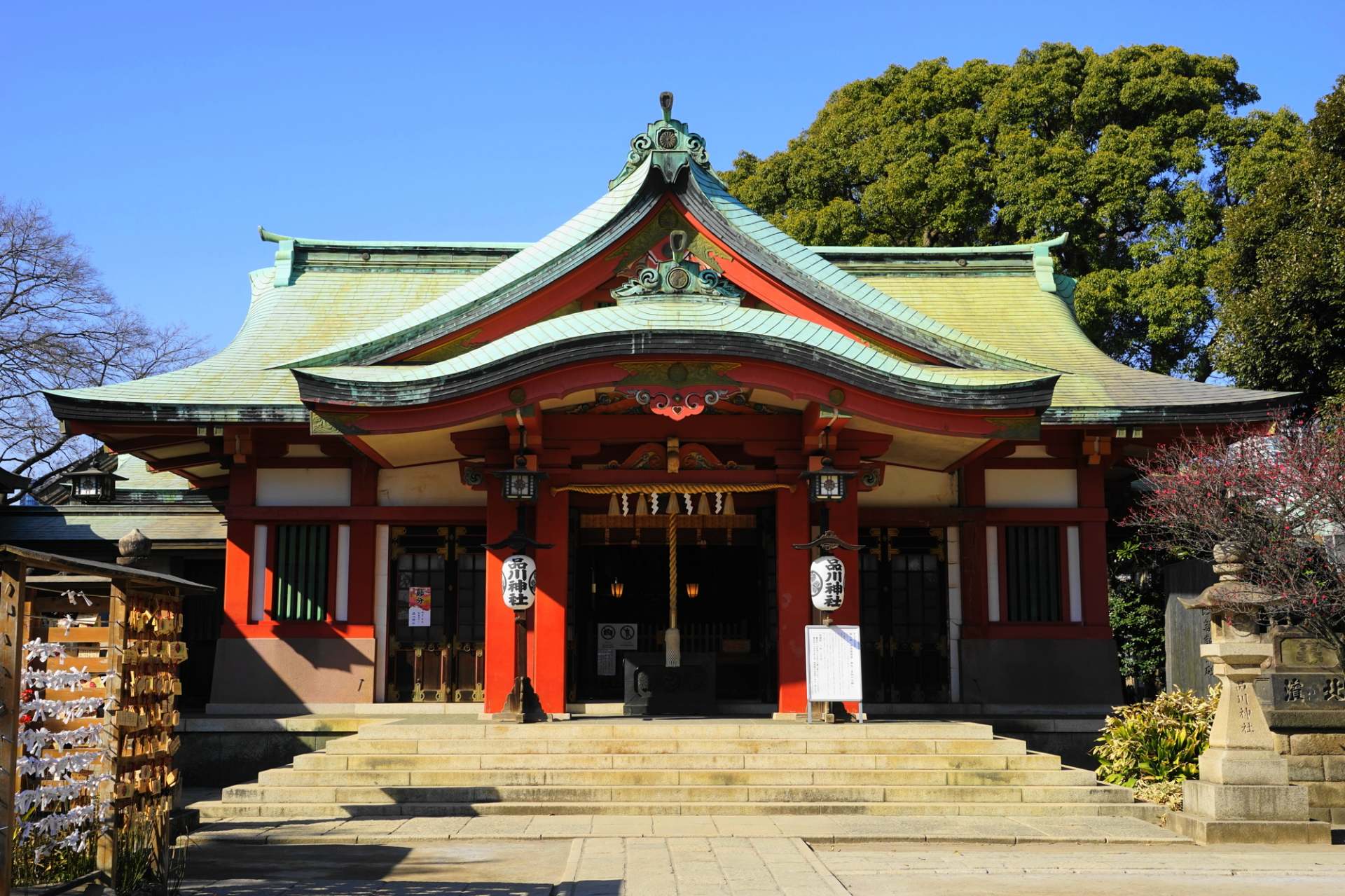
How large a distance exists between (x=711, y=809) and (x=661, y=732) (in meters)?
1.61

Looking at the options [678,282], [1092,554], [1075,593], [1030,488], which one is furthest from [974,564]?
[678,282]

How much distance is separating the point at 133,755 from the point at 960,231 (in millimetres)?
26658

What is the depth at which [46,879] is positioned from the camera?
25.3 ft

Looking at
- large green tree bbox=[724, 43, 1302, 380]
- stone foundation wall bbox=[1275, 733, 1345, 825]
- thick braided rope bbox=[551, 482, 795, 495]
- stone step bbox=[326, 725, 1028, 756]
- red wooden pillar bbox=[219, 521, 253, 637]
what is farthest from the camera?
large green tree bbox=[724, 43, 1302, 380]

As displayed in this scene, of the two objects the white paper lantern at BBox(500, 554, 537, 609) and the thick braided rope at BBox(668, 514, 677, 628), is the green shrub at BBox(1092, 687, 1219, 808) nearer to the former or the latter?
the thick braided rope at BBox(668, 514, 677, 628)

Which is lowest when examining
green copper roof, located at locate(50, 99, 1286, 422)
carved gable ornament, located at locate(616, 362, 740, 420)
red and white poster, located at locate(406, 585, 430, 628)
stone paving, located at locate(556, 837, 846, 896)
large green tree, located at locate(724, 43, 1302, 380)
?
stone paving, located at locate(556, 837, 846, 896)

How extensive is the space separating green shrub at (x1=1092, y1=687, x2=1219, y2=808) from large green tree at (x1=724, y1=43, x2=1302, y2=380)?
16892 mm

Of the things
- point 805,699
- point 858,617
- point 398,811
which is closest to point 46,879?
point 398,811

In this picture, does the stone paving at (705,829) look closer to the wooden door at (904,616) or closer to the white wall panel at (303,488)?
the wooden door at (904,616)

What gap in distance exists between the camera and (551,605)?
52.3 feet

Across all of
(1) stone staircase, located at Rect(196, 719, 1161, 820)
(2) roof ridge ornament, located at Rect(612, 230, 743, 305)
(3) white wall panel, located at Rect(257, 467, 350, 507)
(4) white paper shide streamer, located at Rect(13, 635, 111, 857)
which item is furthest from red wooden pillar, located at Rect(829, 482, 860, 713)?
(4) white paper shide streamer, located at Rect(13, 635, 111, 857)

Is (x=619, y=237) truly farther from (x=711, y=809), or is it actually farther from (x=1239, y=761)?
(x=1239, y=761)

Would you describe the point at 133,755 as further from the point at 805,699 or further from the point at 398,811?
the point at 805,699

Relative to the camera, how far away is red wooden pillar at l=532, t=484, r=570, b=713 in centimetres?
1580
